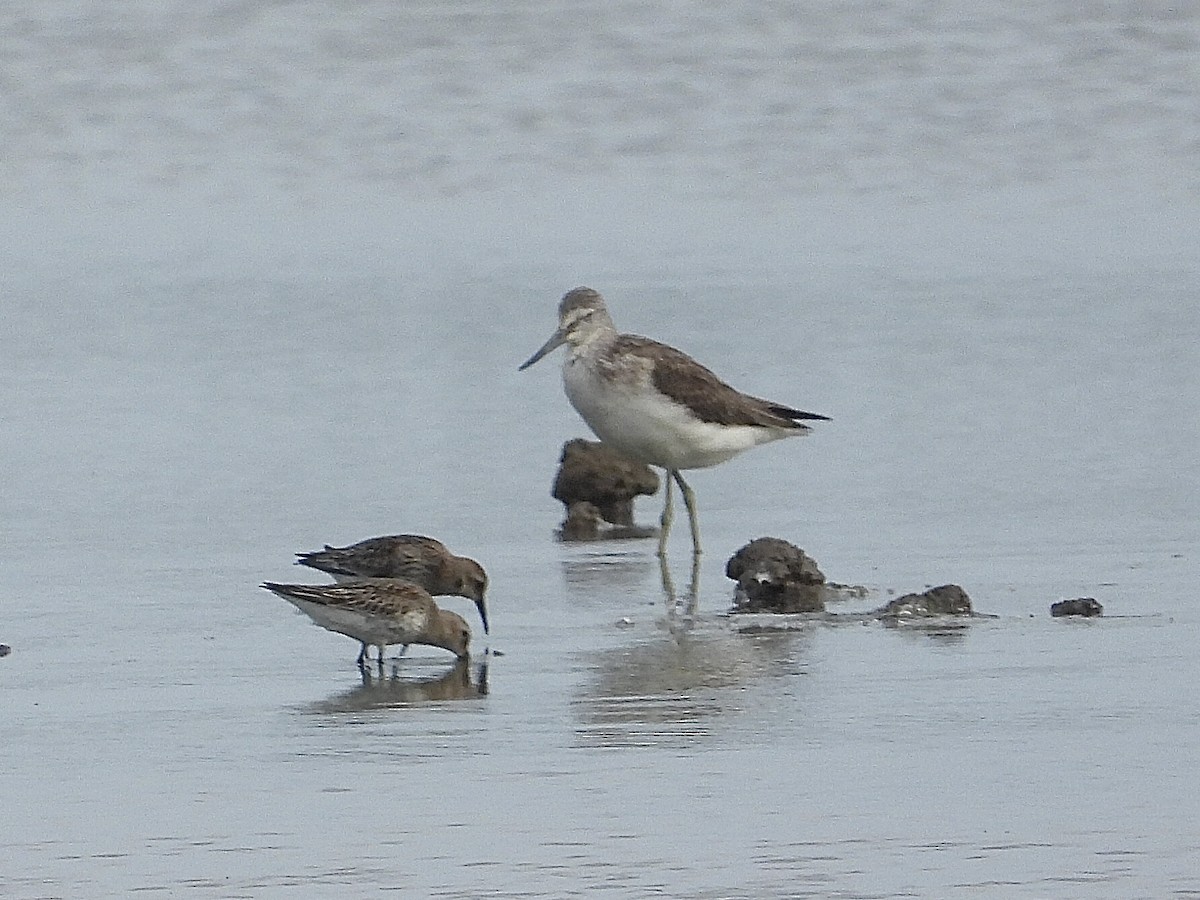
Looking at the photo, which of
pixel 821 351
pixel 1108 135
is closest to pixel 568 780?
pixel 821 351

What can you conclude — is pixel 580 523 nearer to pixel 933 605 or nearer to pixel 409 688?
pixel 933 605

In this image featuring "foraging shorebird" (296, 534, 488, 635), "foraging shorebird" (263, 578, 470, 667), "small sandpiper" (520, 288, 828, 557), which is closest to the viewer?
"foraging shorebird" (263, 578, 470, 667)

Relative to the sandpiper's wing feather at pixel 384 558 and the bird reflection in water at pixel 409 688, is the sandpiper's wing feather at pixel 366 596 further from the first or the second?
the sandpiper's wing feather at pixel 384 558

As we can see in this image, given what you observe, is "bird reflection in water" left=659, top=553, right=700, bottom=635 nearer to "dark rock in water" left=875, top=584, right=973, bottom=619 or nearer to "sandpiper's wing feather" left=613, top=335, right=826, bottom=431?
"dark rock in water" left=875, top=584, right=973, bottom=619

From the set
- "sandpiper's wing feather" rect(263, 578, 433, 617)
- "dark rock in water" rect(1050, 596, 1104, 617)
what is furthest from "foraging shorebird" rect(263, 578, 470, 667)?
"dark rock in water" rect(1050, 596, 1104, 617)

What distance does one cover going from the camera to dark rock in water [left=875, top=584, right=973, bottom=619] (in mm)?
9219

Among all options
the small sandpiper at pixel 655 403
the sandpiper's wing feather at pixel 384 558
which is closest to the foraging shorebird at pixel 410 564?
the sandpiper's wing feather at pixel 384 558

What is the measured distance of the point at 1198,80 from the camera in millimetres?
22438

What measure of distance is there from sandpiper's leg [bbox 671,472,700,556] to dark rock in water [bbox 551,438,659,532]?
0.83 feet

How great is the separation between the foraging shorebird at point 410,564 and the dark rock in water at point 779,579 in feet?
2.83

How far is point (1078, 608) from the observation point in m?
9.20

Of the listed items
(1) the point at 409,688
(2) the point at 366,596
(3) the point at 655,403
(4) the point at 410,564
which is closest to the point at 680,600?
(4) the point at 410,564

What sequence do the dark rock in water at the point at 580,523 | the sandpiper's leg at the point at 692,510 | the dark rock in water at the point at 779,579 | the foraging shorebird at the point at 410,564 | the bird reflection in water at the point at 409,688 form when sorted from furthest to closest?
the dark rock in water at the point at 580,523 < the sandpiper's leg at the point at 692,510 < the dark rock in water at the point at 779,579 < the foraging shorebird at the point at 410,564 < the bird reflection in water at the point at 409,688

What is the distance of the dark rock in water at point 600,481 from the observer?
37.7 ft
